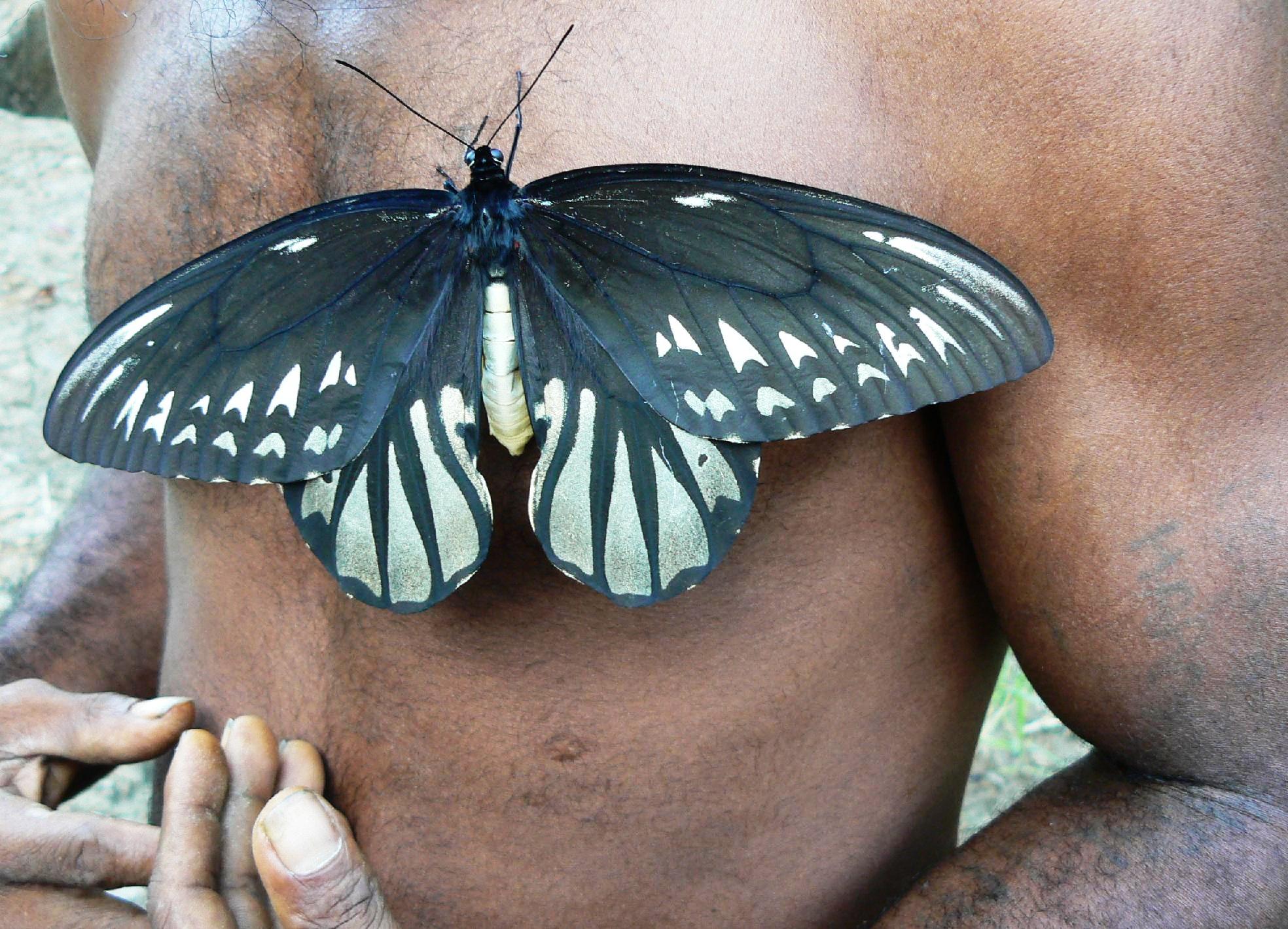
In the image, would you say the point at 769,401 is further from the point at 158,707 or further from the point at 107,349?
the point at 158,707

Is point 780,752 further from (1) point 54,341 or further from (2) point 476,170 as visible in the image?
(1) point 54,341

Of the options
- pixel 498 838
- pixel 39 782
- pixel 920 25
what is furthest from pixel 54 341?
pixel 920 25

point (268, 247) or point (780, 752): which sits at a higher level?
point (268, 247)

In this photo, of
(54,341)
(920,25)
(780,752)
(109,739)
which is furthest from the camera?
(54,341)

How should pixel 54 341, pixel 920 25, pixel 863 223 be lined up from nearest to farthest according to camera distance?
pixel 863 223 < pixel 920 25 < pixel 54 341

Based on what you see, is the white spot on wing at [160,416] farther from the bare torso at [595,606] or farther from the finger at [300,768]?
the finger at [300,768]

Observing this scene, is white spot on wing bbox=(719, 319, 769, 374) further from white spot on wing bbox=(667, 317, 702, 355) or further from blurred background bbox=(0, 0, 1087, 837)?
blurred background bbox=(0, 0, 1087, 837)
